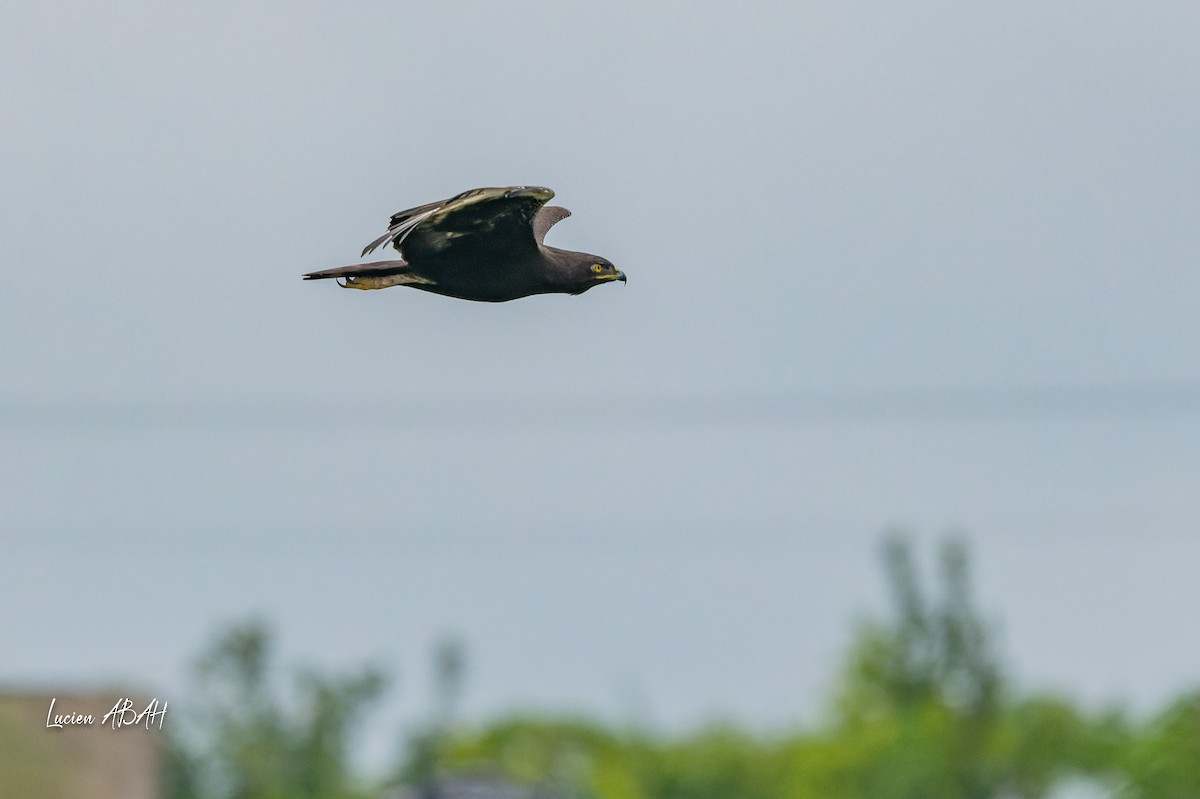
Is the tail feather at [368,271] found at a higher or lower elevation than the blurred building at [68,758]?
higher

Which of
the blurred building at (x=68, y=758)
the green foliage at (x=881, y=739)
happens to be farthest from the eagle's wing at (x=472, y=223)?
the green foliage at (x=881, y=739)

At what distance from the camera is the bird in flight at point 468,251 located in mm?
14453

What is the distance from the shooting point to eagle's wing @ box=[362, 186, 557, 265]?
47.6 ft

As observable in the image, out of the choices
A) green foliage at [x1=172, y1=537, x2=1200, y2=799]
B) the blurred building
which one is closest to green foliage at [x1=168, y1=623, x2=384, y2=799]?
green foliage at [x1=172, y1=537, x2=1200, y2=799]

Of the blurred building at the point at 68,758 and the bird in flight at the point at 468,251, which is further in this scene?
the blurred building at the point at 68,758

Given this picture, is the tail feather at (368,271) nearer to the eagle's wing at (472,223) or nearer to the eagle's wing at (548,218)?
the eagle's wing at (472,223)

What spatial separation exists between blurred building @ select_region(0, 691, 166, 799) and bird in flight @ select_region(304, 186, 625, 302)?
14.1m

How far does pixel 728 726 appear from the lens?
4053 inches

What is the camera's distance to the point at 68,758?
2872 cm

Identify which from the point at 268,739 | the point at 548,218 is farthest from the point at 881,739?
the point at 548,218
